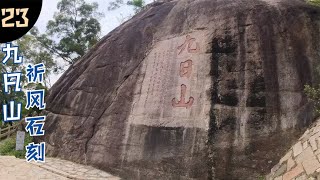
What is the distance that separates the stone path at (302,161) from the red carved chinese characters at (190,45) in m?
3.00

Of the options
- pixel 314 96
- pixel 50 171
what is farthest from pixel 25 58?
pixel 314 96

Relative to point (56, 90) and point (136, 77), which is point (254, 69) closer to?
point (136, 77)

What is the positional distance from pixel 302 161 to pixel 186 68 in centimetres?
326

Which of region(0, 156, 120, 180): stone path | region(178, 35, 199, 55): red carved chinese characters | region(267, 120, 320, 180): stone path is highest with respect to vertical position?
region(178, 35, 199, 55): red carved chinese characters

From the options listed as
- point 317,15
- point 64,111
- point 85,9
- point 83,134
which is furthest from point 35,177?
point 85,9

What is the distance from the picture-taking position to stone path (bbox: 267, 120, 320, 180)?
4822 millimetres

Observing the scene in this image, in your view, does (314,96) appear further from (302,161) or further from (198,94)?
(198,94)

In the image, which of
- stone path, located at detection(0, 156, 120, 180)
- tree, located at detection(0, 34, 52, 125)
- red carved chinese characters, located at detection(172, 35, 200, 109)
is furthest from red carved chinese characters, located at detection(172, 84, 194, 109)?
tree, located at detection(0, 34, 52, 125)

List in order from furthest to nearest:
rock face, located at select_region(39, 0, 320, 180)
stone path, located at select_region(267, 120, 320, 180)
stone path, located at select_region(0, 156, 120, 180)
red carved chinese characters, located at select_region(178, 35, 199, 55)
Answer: red carved chinese characters, located at select_region(178, 35, 199, 55) < stone path, located at select_region(0, 156, 120, 180) < rock face, located at select_region(39, 0, 320, 180) < stone path, located at select_region(267, 120, 320, 180)

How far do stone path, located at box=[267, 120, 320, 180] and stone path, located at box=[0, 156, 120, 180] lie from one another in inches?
137

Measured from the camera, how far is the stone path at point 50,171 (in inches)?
285

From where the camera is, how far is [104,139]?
26.0 ft

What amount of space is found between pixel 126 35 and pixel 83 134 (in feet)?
9.62

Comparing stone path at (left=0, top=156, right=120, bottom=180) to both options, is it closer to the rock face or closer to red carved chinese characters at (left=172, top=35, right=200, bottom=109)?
the rock face
